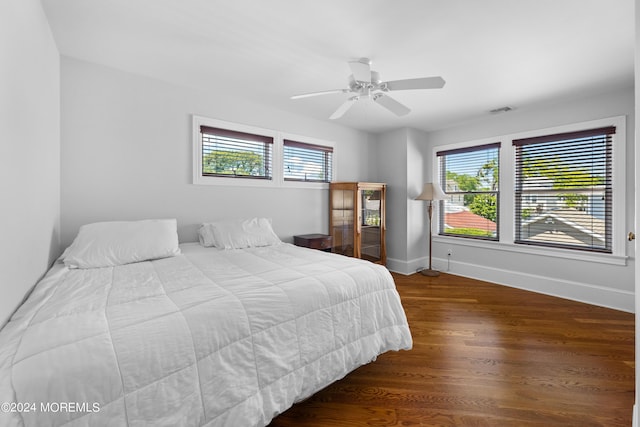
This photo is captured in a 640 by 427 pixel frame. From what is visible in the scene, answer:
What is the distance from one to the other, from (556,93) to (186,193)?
4331 millimetres

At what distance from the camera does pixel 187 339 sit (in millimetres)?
1092

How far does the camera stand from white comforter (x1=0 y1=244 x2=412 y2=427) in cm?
86

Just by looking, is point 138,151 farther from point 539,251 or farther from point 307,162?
point 539,251

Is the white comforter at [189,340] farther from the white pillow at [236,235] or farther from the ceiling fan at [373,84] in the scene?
the ceiling fan at [373,84]

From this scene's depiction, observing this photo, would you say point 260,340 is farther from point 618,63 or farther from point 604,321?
point 618,63

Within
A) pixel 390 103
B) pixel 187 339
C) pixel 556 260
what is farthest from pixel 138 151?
pixel 556 260

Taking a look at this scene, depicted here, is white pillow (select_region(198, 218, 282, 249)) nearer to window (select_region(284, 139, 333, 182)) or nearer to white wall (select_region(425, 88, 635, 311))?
window (select_region(284, 139, 333, 182))

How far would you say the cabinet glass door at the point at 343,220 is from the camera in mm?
4152

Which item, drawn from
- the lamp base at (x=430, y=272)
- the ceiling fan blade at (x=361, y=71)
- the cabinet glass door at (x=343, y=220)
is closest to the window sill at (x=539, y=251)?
the lamp base at (x=430, y=272)

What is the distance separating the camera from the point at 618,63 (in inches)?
96.1

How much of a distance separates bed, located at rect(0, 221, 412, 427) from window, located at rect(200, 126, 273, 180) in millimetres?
1515

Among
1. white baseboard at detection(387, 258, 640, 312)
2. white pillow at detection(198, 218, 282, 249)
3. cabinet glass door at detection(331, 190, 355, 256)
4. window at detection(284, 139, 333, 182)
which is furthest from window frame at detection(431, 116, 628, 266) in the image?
white pillow at detection(198, 218, 282, 249)

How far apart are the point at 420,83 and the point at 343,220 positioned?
2435 mm

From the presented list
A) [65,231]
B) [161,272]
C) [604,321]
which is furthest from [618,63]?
[65,231]
